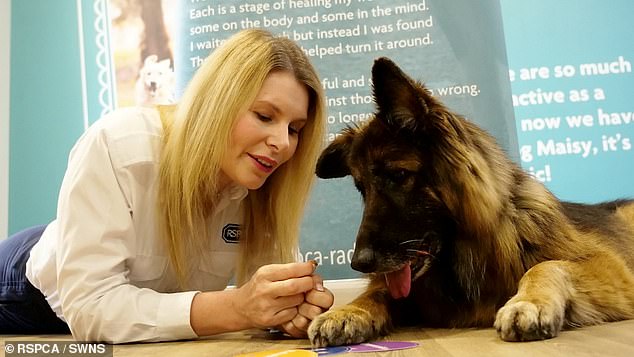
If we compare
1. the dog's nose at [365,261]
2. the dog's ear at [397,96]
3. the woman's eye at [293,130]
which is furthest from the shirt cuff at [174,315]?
the dog's ear at [397,96]

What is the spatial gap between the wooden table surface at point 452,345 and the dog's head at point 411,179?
24 cm

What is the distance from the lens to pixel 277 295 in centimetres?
166

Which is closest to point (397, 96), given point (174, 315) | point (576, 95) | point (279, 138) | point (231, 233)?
point (279, 138)

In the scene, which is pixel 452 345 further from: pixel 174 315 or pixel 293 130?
pixel 293 130

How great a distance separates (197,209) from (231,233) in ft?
0.85

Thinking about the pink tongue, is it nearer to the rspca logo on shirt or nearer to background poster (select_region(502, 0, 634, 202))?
the rspca logo on shirt

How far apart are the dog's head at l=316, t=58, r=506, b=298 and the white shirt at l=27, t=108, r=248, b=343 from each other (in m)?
0.64

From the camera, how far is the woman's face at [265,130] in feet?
6.21

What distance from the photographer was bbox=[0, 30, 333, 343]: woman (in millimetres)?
1729

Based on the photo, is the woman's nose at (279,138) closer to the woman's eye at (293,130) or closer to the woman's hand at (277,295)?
the woman's eye at (293,130)

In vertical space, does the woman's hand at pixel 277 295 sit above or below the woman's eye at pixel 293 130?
below

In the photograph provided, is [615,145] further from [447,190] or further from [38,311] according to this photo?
[38,311]

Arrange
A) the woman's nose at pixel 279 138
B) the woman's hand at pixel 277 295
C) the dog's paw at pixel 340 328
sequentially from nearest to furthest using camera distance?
the dog's paw at pixel 340 328, the woman's hand at pixel 277 295, the woman's nose at pixel 279 138

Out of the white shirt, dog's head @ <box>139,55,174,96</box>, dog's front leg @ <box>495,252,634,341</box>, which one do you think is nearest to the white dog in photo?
dog's head @ <box>139,55,174,96</box>
